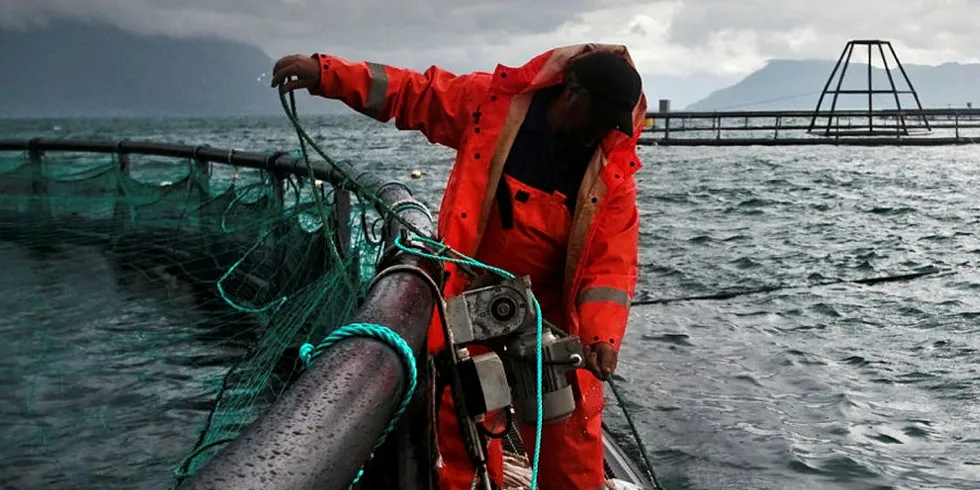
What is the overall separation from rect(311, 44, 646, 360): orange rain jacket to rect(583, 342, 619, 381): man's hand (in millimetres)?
32

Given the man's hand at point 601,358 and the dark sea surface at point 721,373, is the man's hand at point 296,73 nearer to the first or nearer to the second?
the man's hand at point 601,358

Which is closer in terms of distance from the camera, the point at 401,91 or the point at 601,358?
the point at 601,358

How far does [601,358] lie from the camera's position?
3.31 meters

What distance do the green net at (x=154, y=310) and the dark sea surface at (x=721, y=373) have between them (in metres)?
0.03

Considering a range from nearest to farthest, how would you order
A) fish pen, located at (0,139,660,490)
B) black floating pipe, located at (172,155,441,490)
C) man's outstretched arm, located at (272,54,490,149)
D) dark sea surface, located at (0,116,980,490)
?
black floating pipe, located at (172,155,441,490), fish pen, located at (0,139,660,490), man's outstretched arm, located at (272,54,490,149), dark sea surface, located at (0,116,980,490)

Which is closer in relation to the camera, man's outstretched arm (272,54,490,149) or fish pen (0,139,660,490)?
fish pen (0,139,660,490)

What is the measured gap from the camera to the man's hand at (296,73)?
3.43 m

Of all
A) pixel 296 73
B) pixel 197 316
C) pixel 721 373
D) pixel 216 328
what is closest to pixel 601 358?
pixel 296 73

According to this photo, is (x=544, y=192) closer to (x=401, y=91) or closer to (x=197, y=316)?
(x=401, y=91)

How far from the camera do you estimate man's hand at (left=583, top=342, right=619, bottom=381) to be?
3.27 metres

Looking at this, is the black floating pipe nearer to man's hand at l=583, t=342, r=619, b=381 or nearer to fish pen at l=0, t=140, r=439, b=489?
fish pen at l=0, t=140, r=439, b=489

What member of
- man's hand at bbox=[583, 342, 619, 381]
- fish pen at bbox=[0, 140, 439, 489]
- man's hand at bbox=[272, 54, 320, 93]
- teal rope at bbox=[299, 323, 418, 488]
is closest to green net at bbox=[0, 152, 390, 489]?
fish pen at bbox=[0, 140, 439, 489]

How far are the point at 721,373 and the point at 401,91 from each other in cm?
546

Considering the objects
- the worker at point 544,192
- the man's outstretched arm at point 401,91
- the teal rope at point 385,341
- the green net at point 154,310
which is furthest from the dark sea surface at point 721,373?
the teal rope at point 385,341
